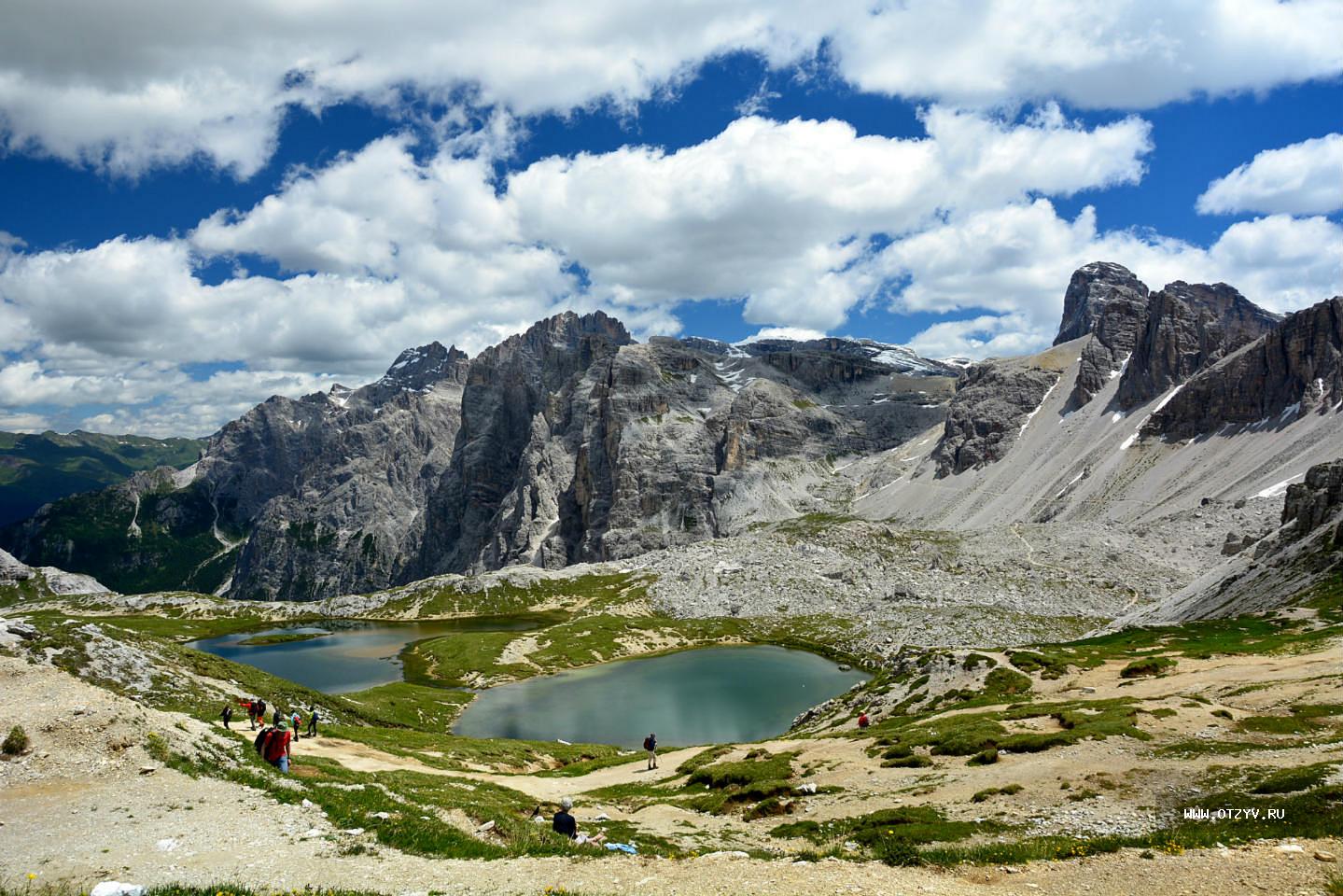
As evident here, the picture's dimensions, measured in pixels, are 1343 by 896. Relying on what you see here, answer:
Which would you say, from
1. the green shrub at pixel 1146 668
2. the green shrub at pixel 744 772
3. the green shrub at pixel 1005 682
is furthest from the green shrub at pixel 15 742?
the green shrub at pixel 1146 668

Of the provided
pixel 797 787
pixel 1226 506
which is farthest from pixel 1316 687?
pixel 1226 506

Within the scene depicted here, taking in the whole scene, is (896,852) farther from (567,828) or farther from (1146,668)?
(1146,668)

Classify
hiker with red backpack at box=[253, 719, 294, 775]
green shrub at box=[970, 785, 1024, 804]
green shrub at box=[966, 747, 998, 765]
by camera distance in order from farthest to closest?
green shrub at box=[966, 747, 998, 765] → hiker with red backpack at box=[253, 719, 294, 775] → green shrub at box=[970, 785, 1024, 804]

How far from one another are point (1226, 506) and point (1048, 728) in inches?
5922

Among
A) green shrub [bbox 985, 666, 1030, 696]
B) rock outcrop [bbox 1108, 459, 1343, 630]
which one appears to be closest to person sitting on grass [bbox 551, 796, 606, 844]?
green shrub [bbox 985, 666, 1030, 696]

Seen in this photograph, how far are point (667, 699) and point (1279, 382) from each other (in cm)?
19057

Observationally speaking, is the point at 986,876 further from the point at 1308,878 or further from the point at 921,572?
the point at 921,572

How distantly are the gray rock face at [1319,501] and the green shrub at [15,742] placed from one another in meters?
103

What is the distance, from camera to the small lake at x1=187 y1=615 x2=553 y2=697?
122m

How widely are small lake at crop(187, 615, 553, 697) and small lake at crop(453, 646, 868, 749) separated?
97.5ft

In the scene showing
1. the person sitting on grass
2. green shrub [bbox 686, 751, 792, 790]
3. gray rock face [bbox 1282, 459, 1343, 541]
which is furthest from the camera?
gray rock face [bbox 1282, 459, 1343, 541]

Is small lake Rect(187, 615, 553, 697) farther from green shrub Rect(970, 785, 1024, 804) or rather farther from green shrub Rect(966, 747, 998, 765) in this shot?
green shrub Rect(970, 785, 1024, 804)

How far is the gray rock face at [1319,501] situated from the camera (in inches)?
3162

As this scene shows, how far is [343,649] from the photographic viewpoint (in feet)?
505
